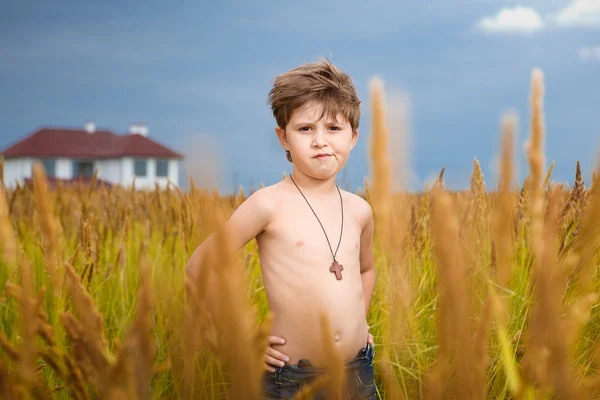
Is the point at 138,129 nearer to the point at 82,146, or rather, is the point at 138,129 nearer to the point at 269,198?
the point at 82,146

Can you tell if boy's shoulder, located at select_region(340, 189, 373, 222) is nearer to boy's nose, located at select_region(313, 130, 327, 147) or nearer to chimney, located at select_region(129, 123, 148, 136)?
boy's nose, located at select_region(313, 130, 327, 147)

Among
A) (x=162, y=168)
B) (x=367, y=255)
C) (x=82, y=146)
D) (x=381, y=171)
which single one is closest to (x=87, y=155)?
(x=82, y=146)

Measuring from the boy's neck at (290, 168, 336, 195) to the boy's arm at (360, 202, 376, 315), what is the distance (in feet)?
0.55

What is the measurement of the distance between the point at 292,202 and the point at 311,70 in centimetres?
39

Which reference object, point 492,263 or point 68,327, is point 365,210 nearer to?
point 492,263

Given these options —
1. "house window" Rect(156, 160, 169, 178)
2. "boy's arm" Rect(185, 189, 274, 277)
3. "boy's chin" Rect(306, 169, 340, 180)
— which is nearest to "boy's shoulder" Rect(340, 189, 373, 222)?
"boy's chin" Rect(306, 169, 340, 180)

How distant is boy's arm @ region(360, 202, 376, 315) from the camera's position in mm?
1705

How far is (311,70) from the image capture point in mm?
1611

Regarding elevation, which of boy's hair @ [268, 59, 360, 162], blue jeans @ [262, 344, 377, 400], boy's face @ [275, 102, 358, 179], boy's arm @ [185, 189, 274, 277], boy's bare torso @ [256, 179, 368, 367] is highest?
boy's hair @ [268, 59, 360, 162]

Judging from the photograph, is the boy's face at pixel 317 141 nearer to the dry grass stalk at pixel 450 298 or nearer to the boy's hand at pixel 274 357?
the boy's hand at pixel 274 357

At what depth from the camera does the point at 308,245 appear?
148 cm

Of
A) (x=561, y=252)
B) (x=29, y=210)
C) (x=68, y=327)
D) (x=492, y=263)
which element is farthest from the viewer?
(x=29, y=210)

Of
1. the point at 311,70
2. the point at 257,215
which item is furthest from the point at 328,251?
the point at 311,70

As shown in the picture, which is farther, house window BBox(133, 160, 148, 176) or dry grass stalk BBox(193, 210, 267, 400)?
house window BBox(133, 160, 148, 176)
